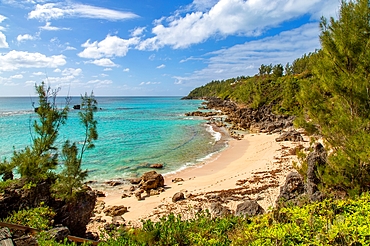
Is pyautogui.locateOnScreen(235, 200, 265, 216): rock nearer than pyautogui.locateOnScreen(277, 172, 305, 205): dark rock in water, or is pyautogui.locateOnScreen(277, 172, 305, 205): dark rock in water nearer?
pyautogui.locateOnScreen(235, 200, 265, 216): rock

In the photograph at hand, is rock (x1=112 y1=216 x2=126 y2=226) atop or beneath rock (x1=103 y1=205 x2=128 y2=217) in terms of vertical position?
atop

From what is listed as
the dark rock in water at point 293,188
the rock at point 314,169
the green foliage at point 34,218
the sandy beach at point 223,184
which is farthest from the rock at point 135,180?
the rock at point 314,169

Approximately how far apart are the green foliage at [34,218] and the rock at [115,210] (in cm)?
476

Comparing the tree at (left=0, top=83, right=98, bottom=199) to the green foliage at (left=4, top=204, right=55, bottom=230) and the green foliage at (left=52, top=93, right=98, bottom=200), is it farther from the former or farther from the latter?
the green foliage at (left=4, top=204, right=55, bottom=230)

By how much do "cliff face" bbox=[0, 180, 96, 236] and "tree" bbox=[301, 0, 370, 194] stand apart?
10383 millimetres

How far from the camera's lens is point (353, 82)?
8773 mm

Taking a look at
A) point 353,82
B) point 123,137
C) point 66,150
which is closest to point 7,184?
point 66,150

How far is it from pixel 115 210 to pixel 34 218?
19.0 ft

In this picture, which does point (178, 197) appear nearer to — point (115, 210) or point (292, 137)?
point (115, 210)

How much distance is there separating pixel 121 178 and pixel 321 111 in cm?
1739

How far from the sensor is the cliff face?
9.29 metres

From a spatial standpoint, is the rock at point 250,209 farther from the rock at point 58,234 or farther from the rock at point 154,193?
the rock at point 154,193

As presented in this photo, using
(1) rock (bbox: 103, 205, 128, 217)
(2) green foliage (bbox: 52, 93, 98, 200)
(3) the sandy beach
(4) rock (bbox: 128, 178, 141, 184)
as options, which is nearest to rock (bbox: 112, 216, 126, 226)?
(3) the sandy beach

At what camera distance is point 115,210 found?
1409cm
